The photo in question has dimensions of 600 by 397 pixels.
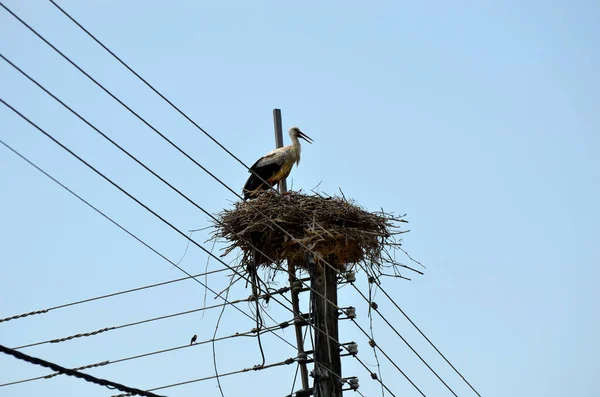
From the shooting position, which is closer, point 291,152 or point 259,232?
point 259,232

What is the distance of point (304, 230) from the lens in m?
8.65

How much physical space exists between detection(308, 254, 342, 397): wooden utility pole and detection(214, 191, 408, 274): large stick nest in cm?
19

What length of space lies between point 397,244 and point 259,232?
1.29m

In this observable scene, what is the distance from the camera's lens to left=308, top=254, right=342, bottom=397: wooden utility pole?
791 cm

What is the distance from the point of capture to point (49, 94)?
579 cm

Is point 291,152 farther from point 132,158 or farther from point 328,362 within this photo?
point 132,158

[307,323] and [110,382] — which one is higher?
[307,323]

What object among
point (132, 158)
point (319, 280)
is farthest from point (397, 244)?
point (132, 158)

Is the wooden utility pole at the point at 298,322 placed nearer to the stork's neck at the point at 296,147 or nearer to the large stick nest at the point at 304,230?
the large stick nest at the point at 304,230

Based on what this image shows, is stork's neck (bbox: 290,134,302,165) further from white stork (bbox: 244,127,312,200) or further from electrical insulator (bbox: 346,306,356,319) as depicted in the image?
electrical insulator (bbox: 346,306,356,319)

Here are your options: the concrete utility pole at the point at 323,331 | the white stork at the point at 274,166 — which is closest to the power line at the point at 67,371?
the concrete utility pole at the point at 323,331

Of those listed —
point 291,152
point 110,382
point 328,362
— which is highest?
point 291,152

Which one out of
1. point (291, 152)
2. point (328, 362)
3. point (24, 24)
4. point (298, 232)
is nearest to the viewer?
point (24, 24)

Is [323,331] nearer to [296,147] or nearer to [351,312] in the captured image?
[351,312]
